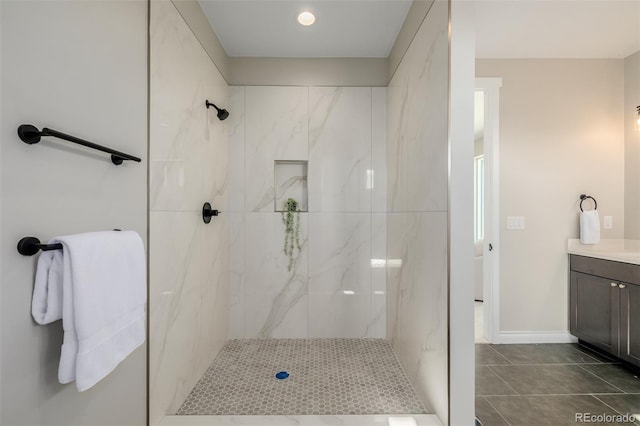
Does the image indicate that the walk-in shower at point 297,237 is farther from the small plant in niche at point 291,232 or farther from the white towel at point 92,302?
the white towel at point 92,302

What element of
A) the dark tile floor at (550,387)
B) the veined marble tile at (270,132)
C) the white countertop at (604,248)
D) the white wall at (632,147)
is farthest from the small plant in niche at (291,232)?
the white wall at (632,147)

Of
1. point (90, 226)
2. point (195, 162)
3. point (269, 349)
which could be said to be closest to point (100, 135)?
point (90, 226)

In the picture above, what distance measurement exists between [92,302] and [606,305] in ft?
11.2

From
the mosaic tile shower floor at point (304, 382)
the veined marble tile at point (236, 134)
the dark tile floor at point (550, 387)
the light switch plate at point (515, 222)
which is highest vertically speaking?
the veined marble tile at point (236, 134)

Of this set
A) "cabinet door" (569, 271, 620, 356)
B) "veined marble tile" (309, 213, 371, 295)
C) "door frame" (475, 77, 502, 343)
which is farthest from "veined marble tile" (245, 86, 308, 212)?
"cabinet door" (569, 271, 620, 356)

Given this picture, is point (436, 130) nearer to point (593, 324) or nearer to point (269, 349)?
point (269, 349)

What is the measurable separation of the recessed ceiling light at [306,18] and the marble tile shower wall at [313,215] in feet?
1.95

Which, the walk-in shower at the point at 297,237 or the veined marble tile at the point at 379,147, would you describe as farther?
the veined marble tile at the point at 379,147

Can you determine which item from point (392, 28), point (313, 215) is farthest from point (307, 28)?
point (313, 215)

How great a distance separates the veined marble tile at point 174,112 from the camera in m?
1.51

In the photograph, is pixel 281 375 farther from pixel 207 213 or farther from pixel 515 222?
pixel 515 222

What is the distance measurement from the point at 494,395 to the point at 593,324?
1315 millimetres

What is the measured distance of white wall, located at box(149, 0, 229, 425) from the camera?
59.7 inches

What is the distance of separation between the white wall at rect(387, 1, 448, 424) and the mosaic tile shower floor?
0.16m
